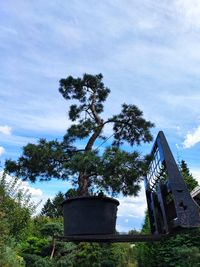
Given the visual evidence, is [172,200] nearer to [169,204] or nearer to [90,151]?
[169,204]

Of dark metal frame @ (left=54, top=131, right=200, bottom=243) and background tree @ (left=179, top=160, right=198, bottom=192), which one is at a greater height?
background tree @ (left=179, top=160, right=198, bottom=192)

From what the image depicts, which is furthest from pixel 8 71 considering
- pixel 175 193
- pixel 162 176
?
pixel 175 193

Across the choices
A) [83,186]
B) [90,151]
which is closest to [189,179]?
[83,186]

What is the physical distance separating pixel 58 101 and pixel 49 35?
1546 mm

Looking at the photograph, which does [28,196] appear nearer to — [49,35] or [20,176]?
[20,176]

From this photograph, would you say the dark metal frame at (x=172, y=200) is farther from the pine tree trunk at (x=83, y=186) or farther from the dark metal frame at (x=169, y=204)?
the pine tree trunk at (x=83, y=186)

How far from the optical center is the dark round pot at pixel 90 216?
65.7 inches

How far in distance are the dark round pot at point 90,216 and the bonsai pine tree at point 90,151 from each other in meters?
1.02

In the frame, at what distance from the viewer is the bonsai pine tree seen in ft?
10.1

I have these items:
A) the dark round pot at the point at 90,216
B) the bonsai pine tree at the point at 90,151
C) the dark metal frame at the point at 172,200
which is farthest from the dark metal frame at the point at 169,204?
the bonsai pine tree at the point at 90,151

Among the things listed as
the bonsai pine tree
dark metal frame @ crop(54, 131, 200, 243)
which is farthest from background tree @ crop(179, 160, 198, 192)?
dark metal frame @ crop(54, 131, 200, 243)

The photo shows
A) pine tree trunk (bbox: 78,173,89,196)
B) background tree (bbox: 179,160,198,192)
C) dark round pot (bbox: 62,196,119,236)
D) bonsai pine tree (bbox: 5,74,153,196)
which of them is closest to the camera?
dark round pot (bbox: 62,196,119,236)

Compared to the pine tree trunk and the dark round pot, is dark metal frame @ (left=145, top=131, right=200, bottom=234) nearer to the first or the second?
the dark round pot

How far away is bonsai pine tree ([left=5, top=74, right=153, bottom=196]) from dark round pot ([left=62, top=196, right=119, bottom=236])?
40.1 inches
